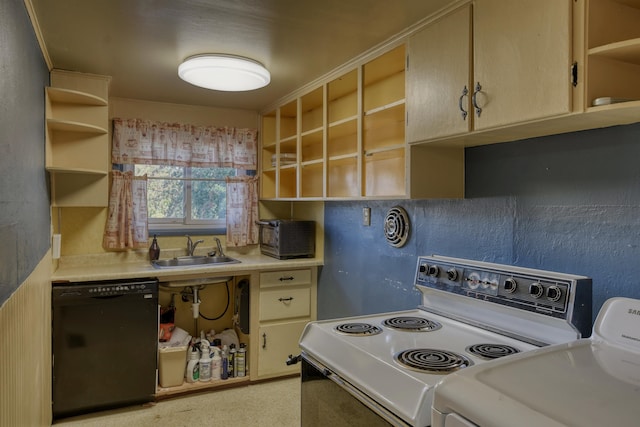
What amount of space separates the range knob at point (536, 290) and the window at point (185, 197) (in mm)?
2699

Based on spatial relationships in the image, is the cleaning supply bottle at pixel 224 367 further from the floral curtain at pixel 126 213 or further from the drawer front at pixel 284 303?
the floral curtain at pixel 126 213

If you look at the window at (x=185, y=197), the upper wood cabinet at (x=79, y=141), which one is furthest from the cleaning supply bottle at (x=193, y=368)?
the upper wood cabinet at (x=79, y=141)

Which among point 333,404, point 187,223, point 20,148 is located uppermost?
point 20,148

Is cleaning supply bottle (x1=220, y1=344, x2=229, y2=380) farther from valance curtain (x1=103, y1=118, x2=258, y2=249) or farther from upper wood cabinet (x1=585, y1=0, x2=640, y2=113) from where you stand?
upper wood cabinet (x1=585, y1=0, x2=640, y2=113)

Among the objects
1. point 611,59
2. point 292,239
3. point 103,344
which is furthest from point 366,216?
point 103,344

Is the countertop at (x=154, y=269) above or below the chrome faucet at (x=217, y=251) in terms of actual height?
below

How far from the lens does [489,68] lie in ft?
5.08

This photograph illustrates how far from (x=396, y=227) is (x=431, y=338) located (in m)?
0.89

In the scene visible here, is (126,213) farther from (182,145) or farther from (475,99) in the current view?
(475,99)

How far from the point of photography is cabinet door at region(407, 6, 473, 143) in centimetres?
165

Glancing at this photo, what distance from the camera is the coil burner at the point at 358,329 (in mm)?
1726

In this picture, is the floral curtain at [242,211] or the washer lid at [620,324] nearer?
the washer lid at [620,324]

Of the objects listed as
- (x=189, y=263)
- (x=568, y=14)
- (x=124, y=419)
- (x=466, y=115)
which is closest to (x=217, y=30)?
(x=466, y=115)

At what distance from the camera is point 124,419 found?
8.67ft
